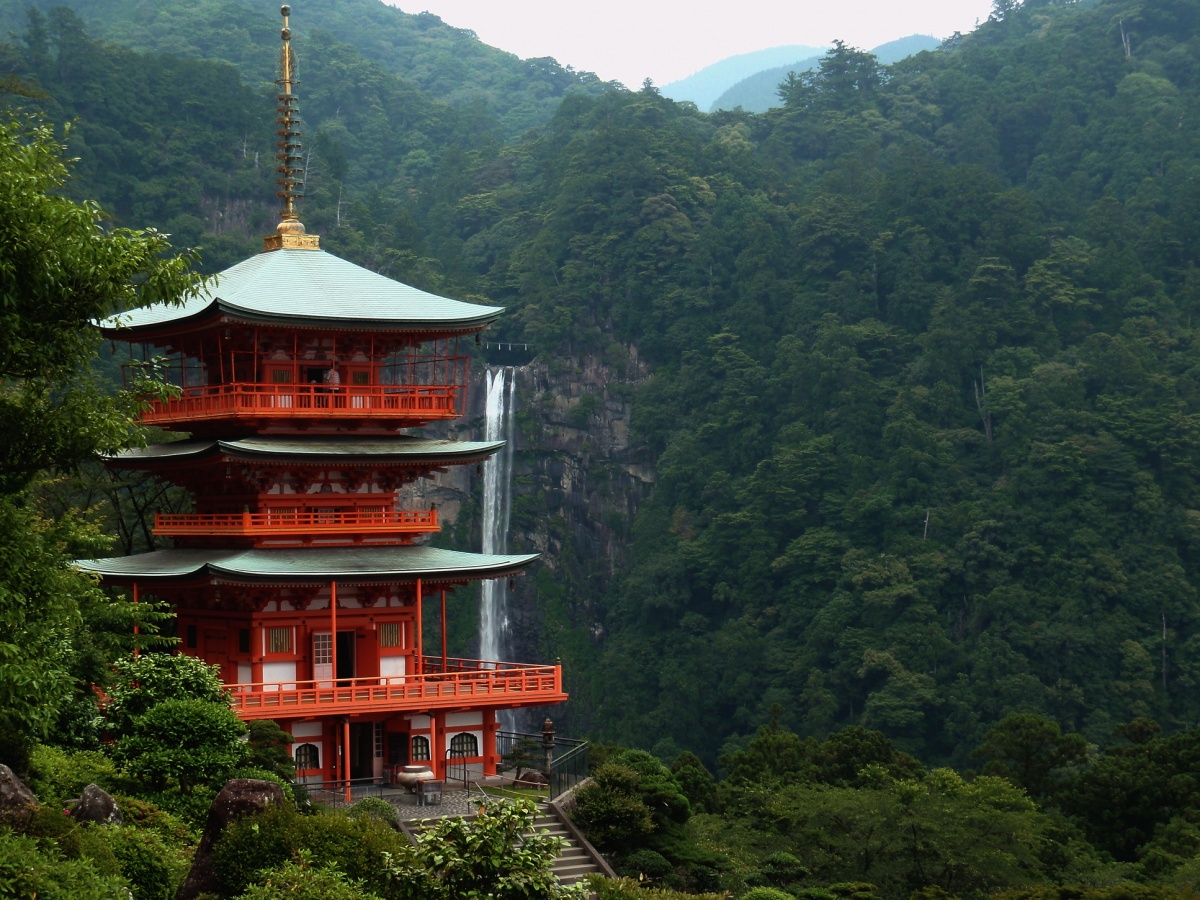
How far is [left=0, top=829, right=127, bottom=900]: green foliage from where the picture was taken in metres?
14.6

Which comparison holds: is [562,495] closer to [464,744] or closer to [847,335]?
[847,335]

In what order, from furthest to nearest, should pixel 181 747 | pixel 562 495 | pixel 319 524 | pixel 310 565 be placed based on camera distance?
pixel 562 495 < pixel 319 524 < pixel 310 565 < pixel 181 747

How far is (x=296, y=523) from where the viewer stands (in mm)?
30109

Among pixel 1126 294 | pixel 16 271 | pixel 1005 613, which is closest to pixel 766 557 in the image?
pixel 1005 613

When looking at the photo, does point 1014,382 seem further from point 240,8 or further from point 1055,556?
point 240,8

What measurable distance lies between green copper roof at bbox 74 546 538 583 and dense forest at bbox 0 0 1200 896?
45.1ft

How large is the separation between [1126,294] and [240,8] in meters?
71.6

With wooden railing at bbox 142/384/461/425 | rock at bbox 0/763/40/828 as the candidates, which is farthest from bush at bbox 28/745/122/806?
wooden railing at bbox 142/384/461/425

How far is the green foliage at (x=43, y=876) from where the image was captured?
14.6 m

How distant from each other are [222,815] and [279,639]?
11.1 m

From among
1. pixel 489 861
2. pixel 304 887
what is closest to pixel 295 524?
pixel 304 887

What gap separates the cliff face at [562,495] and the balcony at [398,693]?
4551 centimetres

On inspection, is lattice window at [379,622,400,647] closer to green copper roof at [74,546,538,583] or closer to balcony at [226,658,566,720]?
balcony at [226,658,566,720]

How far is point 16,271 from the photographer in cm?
1368
